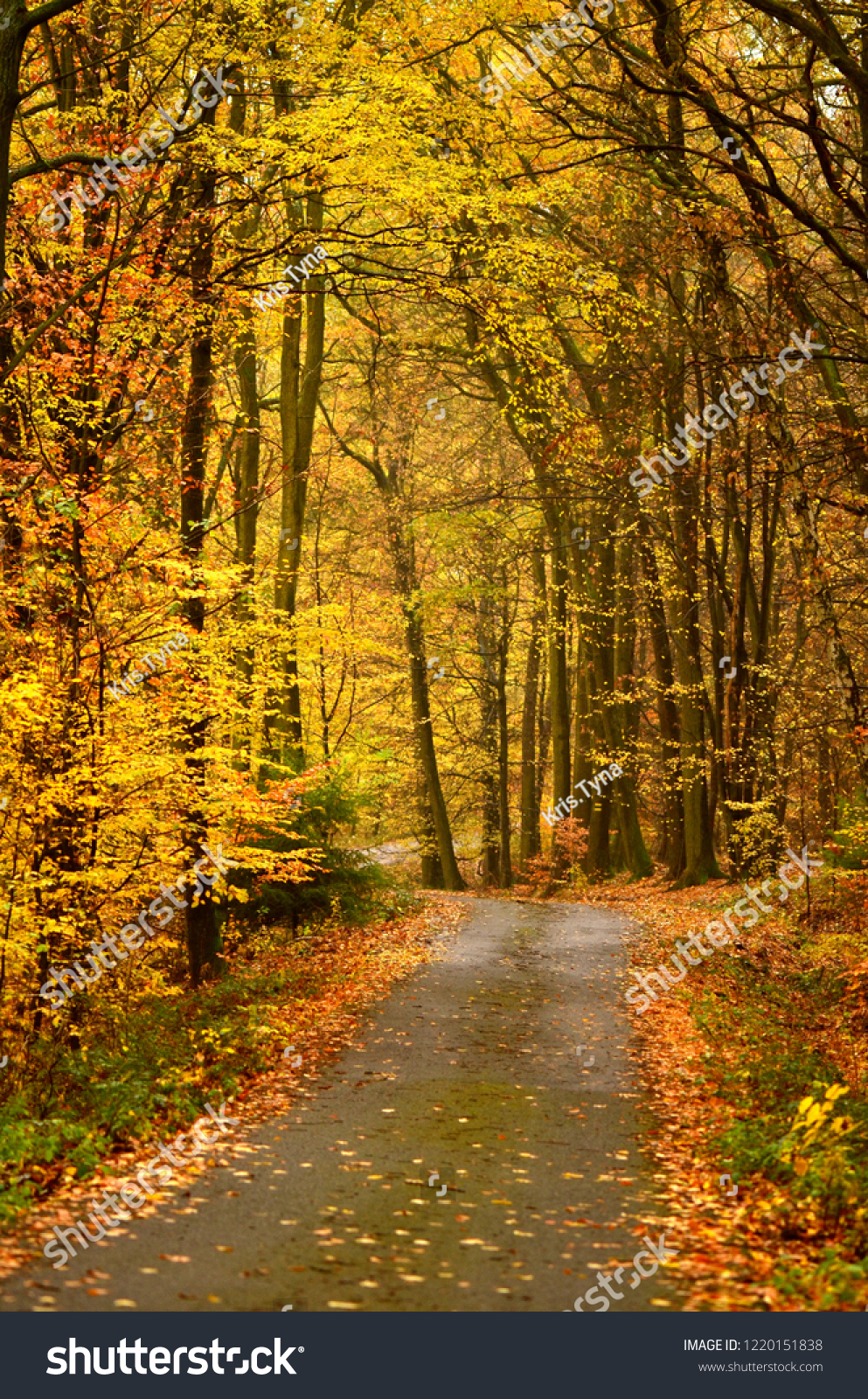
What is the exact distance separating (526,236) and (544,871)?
45.3 ft

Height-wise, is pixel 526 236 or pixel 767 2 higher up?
pixel 526 236

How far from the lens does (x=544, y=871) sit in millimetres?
27328

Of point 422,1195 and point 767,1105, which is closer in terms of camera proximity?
point 422,1195

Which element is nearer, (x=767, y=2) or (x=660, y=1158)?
(x=660, y=1158)

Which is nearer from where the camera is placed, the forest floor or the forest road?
the forest road

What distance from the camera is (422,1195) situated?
263 inches

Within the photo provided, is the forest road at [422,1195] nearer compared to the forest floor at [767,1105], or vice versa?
the forest road at [422,1195]

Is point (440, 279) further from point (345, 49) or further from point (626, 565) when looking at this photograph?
point (626, 565)

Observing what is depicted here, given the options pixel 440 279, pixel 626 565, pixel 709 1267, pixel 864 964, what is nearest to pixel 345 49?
pixel 440 279

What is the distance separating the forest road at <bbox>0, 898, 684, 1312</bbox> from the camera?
17.2ft

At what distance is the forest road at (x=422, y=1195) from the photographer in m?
5.25
